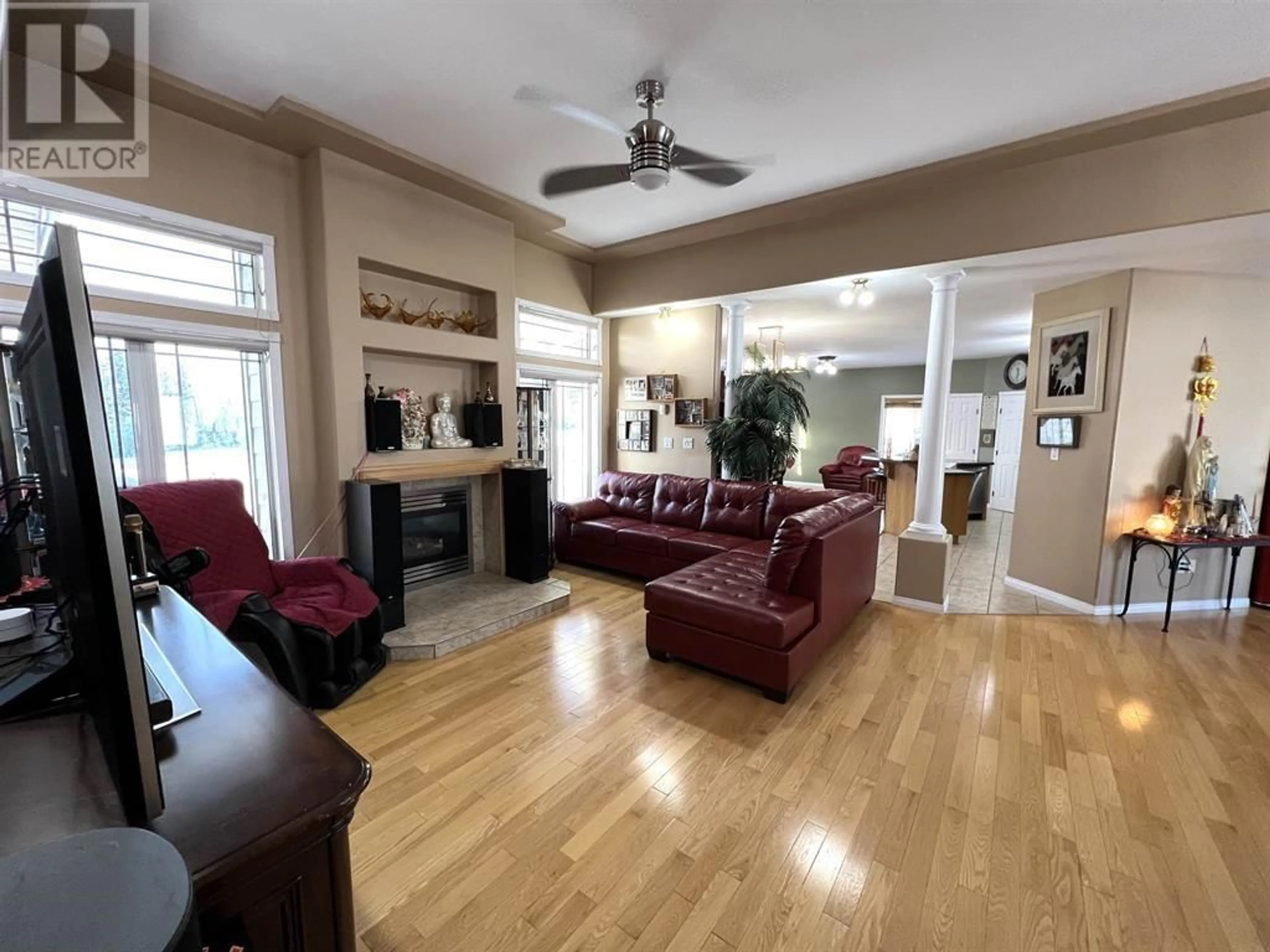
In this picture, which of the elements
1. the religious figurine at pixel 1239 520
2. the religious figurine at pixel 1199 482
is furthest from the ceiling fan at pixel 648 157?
the religious figurine at pixel 1239 520

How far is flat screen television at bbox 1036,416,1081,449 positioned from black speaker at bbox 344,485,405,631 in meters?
5.09

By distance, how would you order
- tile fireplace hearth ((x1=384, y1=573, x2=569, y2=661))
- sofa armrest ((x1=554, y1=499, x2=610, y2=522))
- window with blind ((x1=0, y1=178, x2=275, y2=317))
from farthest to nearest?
1. sofa armrest ((x1=554, y1=499, x2=610, y2=522))
2. tile fireplace hearth ((x1=384, y1=573, x2=569, y2=661))
3. window with blind ((x1=0, y1=178, x2=275, y2=317))

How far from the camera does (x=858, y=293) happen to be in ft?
14.1

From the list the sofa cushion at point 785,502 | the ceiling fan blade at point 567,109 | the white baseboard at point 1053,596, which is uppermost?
the ceiling fan blade at point 567,109

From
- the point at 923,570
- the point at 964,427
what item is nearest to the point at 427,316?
the point at 923,570

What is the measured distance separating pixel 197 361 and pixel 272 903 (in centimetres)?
339

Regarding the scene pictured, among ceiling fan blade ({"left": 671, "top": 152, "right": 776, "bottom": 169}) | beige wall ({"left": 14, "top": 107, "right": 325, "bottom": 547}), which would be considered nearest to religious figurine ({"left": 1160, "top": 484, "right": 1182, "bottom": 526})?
ceiling fan blade ({"left": 671, "top": 152, "right": 776, "bottom": 169})

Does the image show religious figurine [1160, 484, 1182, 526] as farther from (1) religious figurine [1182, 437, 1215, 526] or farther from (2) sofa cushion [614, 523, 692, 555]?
(2) sofa cushion [614, 523, 692, 555]

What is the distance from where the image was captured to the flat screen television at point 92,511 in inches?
24.3

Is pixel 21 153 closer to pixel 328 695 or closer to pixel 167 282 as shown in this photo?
pixel 167 282

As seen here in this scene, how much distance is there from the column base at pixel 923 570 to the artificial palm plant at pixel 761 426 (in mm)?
1338

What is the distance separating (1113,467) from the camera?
390cm

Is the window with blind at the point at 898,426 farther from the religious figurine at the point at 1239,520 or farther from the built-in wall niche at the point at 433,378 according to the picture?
the built-in wall niche at the point at 433,378

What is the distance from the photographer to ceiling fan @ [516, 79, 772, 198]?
234 cm
